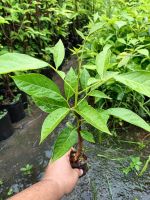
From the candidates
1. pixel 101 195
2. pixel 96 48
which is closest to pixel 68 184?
pixel 101 195

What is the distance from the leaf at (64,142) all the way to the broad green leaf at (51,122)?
16cm

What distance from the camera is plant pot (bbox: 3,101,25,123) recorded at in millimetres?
3063

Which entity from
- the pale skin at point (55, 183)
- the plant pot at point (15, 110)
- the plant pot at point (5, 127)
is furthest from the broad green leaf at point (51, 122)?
the plant pot at point (15, 110)

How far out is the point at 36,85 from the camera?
2.83ft

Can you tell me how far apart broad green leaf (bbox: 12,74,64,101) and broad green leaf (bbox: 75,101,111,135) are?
89 mm

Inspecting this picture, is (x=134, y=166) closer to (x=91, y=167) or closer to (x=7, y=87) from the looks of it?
(x=91, y=167)

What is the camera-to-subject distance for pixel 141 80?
2.53ft

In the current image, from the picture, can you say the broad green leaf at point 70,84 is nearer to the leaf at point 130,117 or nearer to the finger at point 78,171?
the leaf at point 130,117

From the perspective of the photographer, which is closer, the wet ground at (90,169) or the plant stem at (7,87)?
the wet ground at (90,169)

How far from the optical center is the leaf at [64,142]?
0.98 metres

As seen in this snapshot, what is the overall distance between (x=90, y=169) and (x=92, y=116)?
52.9 inches

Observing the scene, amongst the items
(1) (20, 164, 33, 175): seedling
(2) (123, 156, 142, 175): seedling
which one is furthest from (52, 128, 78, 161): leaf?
(1) (20, 164, 33, 175): seedling

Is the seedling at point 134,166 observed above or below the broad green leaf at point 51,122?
below

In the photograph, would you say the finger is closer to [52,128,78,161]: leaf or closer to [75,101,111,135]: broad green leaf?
[52,128,78,161]: leaf
